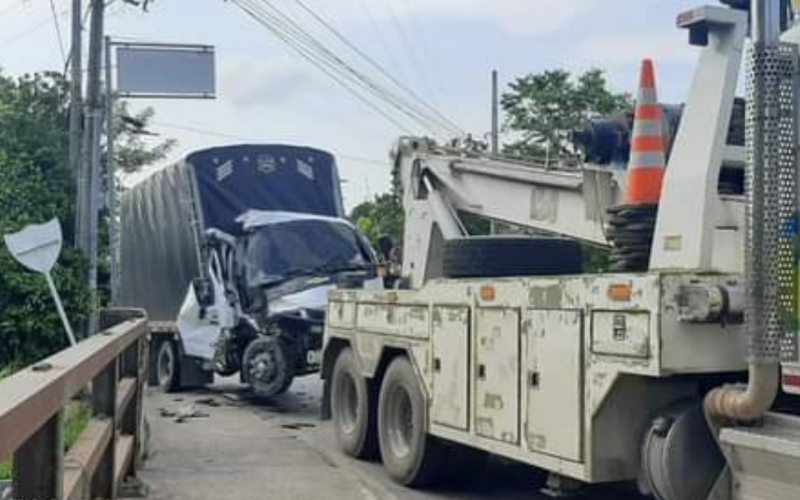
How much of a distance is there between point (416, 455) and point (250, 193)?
351 inches

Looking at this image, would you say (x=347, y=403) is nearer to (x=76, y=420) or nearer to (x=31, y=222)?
(x=76, y=420)

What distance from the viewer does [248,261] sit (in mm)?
15406

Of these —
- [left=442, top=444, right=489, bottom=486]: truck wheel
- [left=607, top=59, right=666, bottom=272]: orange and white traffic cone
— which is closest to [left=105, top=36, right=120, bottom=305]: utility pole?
[left=442, top=444, right=489, bottom=486]: truck wheel

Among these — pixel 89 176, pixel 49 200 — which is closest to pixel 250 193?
pixel 89 176

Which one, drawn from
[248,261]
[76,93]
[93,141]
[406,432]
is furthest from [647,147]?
[76,93]

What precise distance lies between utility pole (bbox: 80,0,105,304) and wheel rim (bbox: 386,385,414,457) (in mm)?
9914

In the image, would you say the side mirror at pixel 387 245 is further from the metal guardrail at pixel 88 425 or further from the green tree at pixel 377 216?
the green tree at pixel 377 216

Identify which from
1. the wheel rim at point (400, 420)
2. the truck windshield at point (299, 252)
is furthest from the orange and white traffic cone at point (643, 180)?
the truck windshield at point (299, 252)

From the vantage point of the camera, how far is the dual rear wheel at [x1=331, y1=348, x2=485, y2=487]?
28.0 ft

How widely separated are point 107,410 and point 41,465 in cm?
291

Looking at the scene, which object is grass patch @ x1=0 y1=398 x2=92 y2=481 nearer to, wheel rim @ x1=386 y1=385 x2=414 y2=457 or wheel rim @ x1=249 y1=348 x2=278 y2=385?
wheel rim @ x1=386 y1=385 x2=414 y2=457

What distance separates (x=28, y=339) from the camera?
16.4m

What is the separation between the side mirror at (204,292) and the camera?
15991 millimetres

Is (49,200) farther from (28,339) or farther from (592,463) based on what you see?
(592,463)
